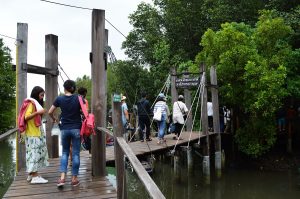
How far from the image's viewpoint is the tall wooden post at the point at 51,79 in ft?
26.5

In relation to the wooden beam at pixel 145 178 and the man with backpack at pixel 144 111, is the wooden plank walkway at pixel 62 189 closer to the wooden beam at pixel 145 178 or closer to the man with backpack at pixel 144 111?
the wooden beam at pixel 145 178

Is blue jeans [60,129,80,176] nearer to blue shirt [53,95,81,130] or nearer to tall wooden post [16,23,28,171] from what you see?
blue shirt [53,95,81,130]

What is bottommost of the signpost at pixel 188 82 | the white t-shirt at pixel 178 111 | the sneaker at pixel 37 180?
the sneaker at pixel 37 180

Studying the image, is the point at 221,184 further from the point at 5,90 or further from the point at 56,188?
the point at 5,90

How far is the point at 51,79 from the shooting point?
8.24 m

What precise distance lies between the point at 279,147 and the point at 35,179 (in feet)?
46.4

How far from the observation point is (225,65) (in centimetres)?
1421

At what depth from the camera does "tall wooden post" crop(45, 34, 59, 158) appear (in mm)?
8092

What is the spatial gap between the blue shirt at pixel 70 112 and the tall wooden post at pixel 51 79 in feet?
8.18

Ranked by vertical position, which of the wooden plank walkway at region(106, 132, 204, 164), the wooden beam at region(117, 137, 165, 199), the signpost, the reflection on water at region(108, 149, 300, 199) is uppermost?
the signpost

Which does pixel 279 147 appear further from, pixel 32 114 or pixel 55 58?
pixel 32 114

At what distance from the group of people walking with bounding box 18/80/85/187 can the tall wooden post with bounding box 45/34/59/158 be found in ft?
6.54

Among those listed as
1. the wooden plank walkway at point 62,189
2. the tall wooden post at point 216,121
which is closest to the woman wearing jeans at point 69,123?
the wooden plank walkway at point 62,189

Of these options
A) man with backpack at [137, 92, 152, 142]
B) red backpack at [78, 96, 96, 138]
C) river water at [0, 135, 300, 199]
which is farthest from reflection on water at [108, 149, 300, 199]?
red backpack at [78, 96, 96, 138]
